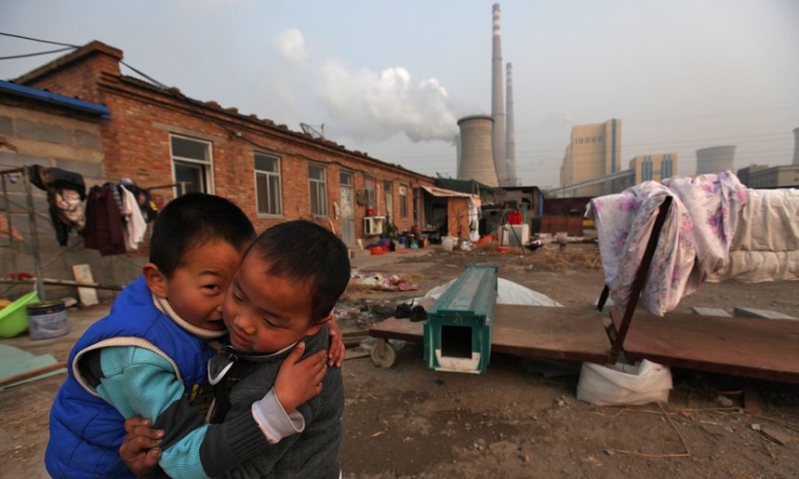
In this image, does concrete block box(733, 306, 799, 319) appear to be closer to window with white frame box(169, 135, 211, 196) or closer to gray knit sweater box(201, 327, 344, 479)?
gray knit sweater box(201, 327, 344, 479)

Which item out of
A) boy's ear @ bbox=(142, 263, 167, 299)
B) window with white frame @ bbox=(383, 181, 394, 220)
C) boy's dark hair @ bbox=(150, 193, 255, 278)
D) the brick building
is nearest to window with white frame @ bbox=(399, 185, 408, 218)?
window with white frame @ bbox=(383, 181, 394, 220)

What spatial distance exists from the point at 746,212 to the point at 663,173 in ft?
208

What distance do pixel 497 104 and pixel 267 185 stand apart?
46.0 m

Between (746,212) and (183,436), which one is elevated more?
(746,212)

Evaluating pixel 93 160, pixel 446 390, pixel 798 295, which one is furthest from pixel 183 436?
pixel 798 295

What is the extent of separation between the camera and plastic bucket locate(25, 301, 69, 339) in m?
4.41

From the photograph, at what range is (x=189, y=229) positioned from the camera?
1.03m

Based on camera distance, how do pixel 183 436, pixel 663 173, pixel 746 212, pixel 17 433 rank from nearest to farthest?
pixel 183 436 < pixel 17 433 < pixel 746 212 < pixel 663 173

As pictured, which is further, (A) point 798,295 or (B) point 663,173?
(B) point 663,173

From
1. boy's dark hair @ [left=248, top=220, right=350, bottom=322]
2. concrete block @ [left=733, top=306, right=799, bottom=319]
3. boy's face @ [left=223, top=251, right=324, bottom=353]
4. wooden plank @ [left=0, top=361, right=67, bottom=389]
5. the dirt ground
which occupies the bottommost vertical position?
the dirt ground

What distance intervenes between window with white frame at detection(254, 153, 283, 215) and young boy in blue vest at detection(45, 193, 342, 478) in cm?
928

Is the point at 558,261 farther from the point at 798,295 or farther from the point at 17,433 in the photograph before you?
the point at 17,433

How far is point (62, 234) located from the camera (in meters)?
5.28

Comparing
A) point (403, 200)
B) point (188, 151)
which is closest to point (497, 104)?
point (403, 200)
